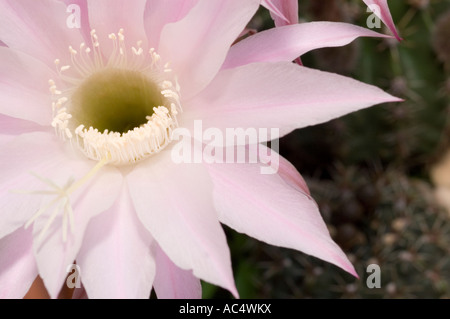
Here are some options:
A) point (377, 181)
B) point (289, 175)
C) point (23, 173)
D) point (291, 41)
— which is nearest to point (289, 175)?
point (289, 175)

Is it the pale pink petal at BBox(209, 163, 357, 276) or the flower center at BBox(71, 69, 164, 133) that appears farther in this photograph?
the flower center at BBox(71, 69, 164, 133)

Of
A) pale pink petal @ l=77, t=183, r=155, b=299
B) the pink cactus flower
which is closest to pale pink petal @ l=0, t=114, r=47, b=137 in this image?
the pink cactus flower

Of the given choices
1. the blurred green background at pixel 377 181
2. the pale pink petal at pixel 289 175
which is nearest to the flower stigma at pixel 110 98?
the pale pink petal at pixel 289 175

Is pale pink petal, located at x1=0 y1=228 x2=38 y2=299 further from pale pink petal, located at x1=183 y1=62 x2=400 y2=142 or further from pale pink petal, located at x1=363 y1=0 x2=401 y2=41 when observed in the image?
pale pink petal, located at x1=363 y1=0 x2=401 y2=41

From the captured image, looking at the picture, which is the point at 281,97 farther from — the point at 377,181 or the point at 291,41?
the point at 377,181

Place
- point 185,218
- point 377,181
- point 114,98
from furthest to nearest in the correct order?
point 377,181 < point 114,98 < point 185,218

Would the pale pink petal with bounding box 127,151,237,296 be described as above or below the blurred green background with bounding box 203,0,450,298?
above
